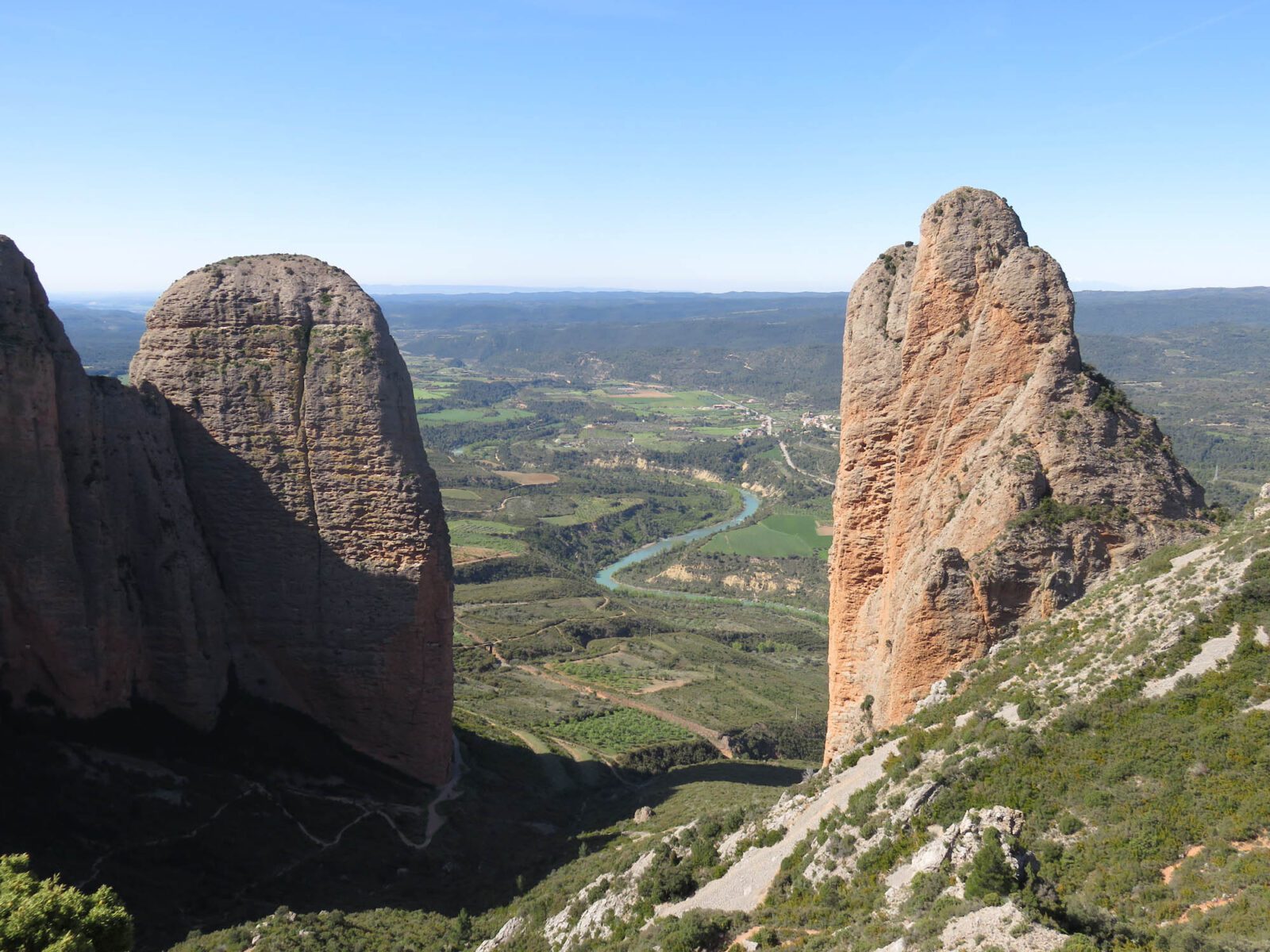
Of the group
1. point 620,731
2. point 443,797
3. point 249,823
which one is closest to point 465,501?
point 620,731

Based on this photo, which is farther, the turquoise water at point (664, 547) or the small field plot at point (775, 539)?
the small field plot at point (775, 539)

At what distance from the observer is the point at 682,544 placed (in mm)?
154750

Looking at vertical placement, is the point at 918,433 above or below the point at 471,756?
above

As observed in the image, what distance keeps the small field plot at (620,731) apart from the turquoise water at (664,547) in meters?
60.3

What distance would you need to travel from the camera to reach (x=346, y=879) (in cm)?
3288

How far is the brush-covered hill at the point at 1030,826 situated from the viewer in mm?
14703

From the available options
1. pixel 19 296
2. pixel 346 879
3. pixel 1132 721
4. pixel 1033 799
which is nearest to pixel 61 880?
pixel 346 879

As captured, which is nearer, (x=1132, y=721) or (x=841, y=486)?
(x=1132, y=721)

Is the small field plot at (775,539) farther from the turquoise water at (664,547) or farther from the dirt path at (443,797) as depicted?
the dirt path at (443,797)

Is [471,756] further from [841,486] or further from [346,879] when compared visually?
[841,486]

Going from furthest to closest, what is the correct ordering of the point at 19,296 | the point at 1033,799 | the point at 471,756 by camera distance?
the point at 471,756 → the point at 19,296 → the point at 1033,799

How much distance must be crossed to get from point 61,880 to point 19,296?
19.6 meters

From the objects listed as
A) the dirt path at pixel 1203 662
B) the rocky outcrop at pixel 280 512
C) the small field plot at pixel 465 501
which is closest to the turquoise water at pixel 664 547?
the small field plot at pixel 465 501

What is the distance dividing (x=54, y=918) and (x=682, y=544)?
13880cm
